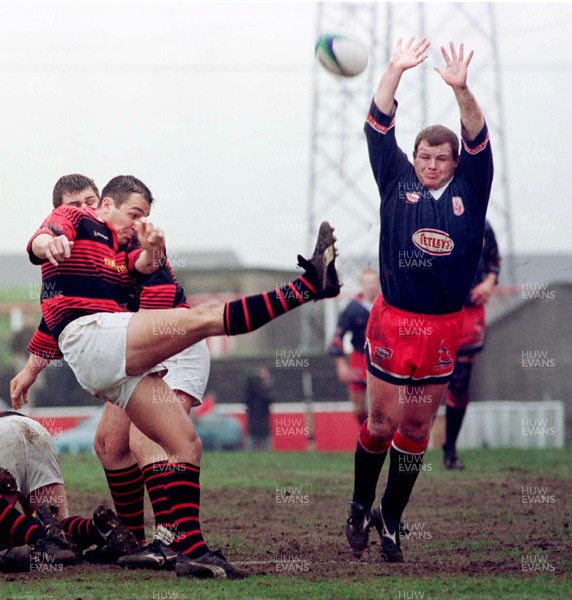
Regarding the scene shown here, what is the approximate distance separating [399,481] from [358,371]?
23.1 feet

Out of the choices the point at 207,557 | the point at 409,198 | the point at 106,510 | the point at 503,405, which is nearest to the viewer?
the point at 207,557

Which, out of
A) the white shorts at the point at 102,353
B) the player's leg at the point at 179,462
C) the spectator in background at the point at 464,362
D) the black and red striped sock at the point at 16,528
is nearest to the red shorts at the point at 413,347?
the player's leg at the point at 179,462

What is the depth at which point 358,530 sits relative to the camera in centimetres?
650

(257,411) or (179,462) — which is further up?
(179,462)

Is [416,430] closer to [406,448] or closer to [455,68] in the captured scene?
[406,448]

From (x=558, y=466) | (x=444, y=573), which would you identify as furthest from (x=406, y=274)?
(x=558, y=466)

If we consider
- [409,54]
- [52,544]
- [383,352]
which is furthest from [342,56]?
[52,544]

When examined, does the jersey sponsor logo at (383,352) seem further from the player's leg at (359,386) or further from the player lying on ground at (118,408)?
the player's leg at (359,386)

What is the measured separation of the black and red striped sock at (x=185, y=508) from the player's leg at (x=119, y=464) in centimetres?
79

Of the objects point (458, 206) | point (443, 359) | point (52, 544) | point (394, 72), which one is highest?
point (394, 72)

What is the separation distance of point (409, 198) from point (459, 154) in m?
0.47

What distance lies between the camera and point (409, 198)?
6457 mm

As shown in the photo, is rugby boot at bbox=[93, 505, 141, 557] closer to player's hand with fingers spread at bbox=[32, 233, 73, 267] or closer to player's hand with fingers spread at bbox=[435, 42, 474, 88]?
player's hand with fingers spread at bbox=[32, 233, 73, 267]

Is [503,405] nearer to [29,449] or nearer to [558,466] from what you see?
[558,466]
